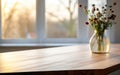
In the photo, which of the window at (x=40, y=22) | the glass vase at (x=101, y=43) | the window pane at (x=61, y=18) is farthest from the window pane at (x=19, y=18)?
the glass vase at (x=101, y=43)

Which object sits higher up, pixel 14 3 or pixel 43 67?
pixel 14 3

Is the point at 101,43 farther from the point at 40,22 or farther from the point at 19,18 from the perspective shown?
the point at 19,18

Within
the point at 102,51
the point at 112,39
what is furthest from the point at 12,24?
the point at 102,51

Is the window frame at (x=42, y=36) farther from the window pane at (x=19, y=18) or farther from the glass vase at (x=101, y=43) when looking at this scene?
the glass vase at (x=101, y=43)

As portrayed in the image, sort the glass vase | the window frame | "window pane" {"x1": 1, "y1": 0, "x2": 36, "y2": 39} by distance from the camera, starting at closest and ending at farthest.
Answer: the glass vase, the window frame, "window pane" {"x1": 1, "y1": 0, "x2": 36, "y2": 39}

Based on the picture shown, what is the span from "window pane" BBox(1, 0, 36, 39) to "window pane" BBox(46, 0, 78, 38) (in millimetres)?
249

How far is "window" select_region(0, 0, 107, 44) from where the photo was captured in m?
4.24

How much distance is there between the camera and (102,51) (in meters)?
2.43

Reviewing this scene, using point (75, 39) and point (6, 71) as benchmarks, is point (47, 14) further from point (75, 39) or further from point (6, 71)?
point (6, 71)

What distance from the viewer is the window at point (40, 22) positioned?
4238mm

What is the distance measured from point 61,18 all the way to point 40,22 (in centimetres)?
33

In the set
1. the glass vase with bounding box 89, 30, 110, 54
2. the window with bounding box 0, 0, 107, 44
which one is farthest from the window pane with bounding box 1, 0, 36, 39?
the glass vase with bounding box 89, 30, 110, 54

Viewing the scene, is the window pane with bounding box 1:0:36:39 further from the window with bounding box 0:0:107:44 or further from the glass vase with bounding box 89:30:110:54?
the glass vase with bounding box 89:30:110:54

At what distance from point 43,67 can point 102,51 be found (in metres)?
0.88
